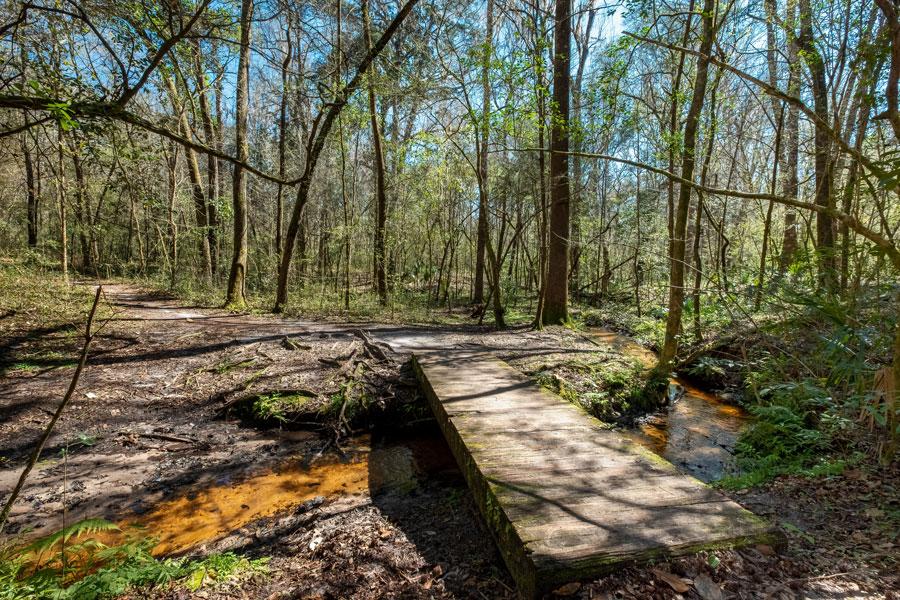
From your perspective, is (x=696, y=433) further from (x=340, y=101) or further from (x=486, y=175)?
(x=486, y=175)

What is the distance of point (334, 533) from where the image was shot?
319 centimetres

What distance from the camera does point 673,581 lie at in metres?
1.84

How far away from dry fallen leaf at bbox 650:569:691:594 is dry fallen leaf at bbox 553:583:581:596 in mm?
367

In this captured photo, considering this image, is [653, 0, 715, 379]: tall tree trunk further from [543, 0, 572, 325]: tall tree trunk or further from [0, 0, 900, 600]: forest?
[543, 0, 572, 325]: tall tree trunk

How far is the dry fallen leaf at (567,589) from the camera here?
1.89 meters

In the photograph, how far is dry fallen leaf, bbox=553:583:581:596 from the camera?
1886mm

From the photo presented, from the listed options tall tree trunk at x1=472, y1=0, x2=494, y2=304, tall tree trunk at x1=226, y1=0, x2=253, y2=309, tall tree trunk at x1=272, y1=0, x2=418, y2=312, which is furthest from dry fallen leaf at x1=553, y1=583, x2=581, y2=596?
tall tree trunk at x1=226, y1=0, x2=253, y2=309

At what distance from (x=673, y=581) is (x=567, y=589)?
1.58 ft

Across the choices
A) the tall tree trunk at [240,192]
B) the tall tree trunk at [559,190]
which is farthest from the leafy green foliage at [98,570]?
the tall tree trunk at [240,192]

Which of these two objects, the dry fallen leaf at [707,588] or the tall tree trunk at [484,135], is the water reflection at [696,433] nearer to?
the dry fallen leaf at [707,588]

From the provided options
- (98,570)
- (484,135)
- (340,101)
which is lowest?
(98,570)

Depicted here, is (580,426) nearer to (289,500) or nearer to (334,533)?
(334,533)

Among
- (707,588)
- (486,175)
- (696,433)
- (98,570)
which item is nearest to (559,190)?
(486,175)

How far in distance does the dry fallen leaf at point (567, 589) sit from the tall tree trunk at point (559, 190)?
7.79 meters
